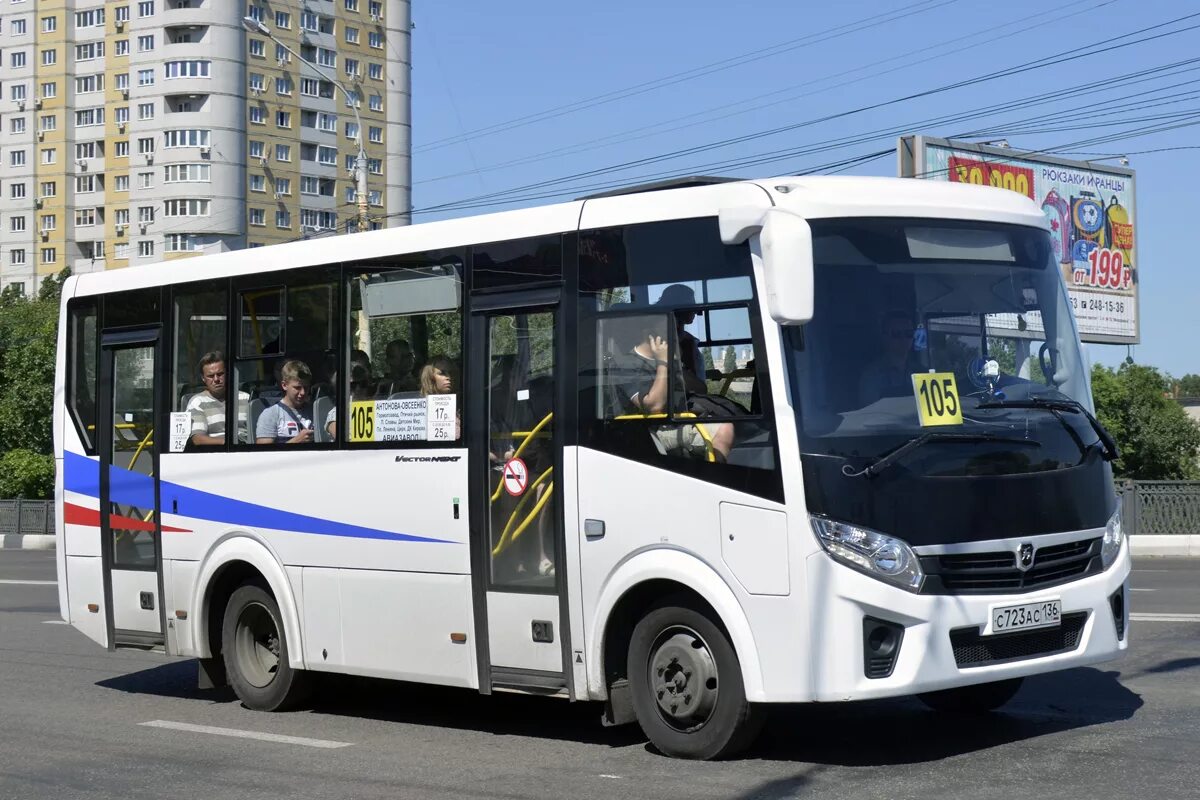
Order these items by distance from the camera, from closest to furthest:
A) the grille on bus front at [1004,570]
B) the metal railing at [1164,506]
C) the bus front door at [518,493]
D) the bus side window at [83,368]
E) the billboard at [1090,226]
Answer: the grille on bus front at [1004,570]
the bus front door at [518,493]
the bus side window at [83,368]
the metal railing at [1164,506]
the billboard at [1090,226]

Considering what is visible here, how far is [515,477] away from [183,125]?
354 feet

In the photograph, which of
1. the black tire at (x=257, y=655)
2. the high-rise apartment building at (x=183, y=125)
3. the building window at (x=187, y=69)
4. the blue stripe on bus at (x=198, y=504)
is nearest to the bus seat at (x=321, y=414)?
the blue stripe on bus at (x=198, y=504)

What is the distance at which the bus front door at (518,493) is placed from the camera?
30.4ft

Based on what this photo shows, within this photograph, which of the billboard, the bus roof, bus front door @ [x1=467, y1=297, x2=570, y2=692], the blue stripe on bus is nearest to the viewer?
the bus roof

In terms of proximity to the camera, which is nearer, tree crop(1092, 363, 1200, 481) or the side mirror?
the side mirror

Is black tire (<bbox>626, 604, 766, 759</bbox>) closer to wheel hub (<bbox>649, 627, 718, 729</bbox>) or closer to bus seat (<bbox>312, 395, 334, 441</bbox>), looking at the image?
wheel hub (<bbox>649, 627, 718, 729</bbox>)

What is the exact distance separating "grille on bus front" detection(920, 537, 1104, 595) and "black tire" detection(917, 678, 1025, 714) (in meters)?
1.21

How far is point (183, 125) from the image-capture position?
368ft

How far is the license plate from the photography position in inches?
319

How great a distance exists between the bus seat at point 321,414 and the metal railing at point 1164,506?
2100 cm

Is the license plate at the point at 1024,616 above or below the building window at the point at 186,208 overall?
below

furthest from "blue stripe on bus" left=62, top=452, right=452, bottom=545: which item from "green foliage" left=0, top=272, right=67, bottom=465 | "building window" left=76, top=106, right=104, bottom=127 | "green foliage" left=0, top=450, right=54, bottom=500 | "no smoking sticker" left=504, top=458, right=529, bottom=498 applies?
"building window" left=76, top=106, right=104, bottom=127

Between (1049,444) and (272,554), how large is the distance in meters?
5.18

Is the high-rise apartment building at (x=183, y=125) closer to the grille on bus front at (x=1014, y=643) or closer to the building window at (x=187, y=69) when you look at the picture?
the building window at (x=187, y=69)
